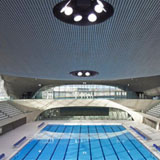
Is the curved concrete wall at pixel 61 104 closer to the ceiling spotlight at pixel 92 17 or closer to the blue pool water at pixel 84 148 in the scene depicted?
the blue pool water at pixel 84 148

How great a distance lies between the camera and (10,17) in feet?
14.7

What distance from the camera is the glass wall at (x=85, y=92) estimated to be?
95.9 ft

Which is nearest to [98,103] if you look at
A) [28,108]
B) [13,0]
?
[28,108]

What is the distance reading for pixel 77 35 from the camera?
18.9ft

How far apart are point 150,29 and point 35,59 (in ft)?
19.9

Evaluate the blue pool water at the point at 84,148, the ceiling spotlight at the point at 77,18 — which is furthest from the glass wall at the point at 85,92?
the ceiling spotlight at the point at 77,18

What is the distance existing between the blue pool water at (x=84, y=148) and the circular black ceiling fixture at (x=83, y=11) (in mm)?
8156

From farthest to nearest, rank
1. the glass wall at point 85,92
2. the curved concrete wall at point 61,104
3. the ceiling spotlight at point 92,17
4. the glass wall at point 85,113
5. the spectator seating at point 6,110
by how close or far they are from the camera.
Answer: the glass wall at point 85,92
the glass wall at point 85,113
the curved concrete wall at point 61,104
the spectator seating at point 6,110
the ceiling spotlight at point 92,17

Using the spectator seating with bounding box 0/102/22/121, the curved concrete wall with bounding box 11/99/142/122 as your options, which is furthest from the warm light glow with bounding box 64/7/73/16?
the curved concrete wall with bounding box 11/99/142/122

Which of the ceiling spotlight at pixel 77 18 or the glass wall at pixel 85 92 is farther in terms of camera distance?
the glass wall at pixel 85 92

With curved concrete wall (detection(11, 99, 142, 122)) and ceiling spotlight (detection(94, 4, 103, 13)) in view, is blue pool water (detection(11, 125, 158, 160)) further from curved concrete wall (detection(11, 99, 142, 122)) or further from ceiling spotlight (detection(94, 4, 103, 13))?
curved concrete wall (detection(11, 99, 142, 122))

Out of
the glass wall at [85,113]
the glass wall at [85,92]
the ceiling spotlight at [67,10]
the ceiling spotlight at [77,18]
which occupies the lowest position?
the glass wall at [85,113]

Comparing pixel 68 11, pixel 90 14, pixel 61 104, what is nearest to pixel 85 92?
pixel 61 104

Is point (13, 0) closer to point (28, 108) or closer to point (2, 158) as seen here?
point (2, 158)
